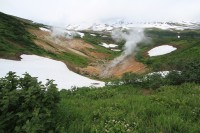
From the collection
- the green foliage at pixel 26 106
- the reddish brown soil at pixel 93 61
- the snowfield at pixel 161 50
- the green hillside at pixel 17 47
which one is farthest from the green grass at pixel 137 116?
the snowfield at pixel 161 50

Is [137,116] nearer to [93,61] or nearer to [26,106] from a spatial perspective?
[26,106]

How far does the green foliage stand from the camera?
699cm

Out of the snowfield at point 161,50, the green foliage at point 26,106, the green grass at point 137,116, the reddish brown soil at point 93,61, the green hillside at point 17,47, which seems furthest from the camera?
the snowfield at point 161,50

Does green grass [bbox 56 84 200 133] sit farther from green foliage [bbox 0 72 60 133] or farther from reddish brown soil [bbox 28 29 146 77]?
reddish brown soil [bbox 28 29 146 77]

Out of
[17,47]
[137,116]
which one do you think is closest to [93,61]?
[17,47]

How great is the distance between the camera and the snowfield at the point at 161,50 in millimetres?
57841

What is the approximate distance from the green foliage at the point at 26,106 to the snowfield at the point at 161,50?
51.6m

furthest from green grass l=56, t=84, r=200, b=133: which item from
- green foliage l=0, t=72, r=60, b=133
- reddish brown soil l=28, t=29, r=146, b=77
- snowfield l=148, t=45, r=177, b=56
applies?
snowfield l=148, t=45, r=177, b=56

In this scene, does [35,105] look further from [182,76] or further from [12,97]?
[182,76]

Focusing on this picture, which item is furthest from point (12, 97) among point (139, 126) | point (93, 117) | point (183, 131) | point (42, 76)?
point (42, 76)

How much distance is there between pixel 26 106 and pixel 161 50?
180 feet

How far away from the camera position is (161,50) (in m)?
59.8

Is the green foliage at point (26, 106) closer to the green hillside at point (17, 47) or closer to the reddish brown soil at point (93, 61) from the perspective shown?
the green hillside at point (17, 47)

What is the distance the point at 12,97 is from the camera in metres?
7.51
